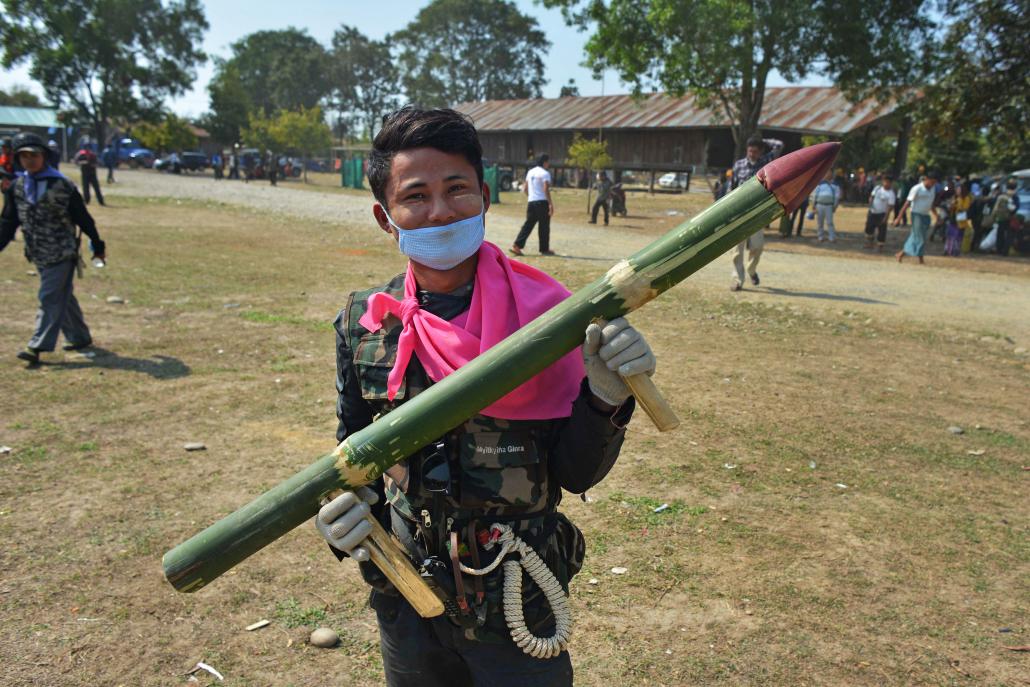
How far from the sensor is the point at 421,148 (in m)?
1.96

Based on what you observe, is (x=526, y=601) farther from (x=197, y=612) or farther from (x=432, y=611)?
(x=197, y=612)

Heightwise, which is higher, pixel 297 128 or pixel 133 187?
pixel 297 128

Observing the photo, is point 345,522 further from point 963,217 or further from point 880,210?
point 963,217

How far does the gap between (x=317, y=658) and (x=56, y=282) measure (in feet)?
18.9

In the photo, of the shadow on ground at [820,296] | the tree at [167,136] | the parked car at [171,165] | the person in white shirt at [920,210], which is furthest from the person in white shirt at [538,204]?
the tree at [167,136]

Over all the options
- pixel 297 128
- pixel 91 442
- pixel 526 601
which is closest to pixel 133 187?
pixel 297 128

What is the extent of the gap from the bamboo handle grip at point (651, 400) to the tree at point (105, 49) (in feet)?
224

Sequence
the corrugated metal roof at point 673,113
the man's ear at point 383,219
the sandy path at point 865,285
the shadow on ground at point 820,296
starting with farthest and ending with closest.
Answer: the corrugated metal roof at point 673,113
the shadow on ground at point 820,296
the sandy path at point 865,285
the man's ear at point 383,219

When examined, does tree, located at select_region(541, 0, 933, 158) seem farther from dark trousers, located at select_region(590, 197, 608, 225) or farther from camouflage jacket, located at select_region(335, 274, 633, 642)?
camouflage jacket, located at select_region(335, 274, 633, 642)

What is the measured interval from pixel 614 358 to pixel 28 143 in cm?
753

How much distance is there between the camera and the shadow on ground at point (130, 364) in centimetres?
746

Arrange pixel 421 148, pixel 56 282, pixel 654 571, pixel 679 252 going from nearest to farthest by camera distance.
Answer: pixel 679 252, pixel 421 148, pixel 654 571, pixel 56 282

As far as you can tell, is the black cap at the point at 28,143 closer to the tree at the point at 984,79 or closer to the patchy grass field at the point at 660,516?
the patchy grass field at the point at 660,516

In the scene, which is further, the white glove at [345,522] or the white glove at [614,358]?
the white glove at [345,522]
